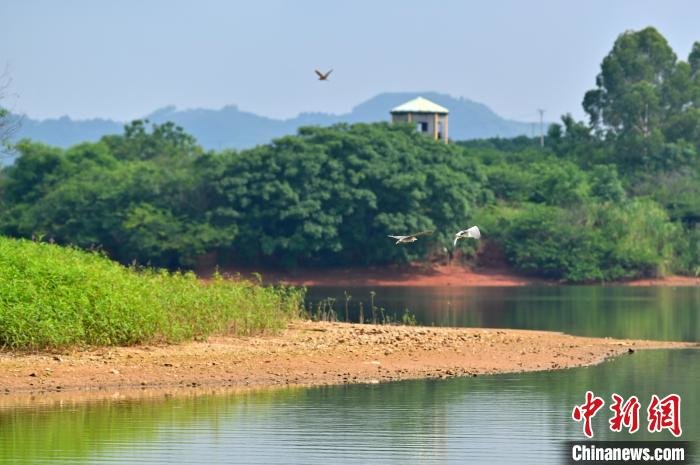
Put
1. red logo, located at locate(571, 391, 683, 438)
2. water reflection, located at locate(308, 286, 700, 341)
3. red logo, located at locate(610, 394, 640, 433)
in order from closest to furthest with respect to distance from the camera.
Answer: red logo, located at locate(571, 391, 683, 438)
red logo, located at locate(610, 394, 640, 433)
water reflection, located at locate(308, 286, 700, 341)

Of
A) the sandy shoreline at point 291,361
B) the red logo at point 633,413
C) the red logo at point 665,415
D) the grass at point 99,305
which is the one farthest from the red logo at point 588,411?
the grass at point 99,305

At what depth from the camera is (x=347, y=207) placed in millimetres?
70375

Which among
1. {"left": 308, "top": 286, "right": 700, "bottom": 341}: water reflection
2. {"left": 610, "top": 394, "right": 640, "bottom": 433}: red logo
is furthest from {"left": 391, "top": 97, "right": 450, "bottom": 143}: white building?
{"left": 610, "top": 394, "right": 640, "bottom": 433}: red logo

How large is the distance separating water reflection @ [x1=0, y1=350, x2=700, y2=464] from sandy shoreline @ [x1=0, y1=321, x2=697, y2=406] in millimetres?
1217

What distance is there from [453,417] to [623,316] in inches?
901

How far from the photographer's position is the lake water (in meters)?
20.1

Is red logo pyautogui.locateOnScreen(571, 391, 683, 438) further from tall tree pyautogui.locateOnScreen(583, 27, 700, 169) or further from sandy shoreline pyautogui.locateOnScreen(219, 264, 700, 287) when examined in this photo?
tall tree pyautogui.locateOnScreen(583, 27, 700, 169)

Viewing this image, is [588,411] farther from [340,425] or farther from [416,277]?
[416,277]

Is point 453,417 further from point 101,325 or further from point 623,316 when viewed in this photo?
point 623,316

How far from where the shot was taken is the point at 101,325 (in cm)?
2761

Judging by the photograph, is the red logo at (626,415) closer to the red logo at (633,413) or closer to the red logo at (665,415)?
the red logo at (633,413)

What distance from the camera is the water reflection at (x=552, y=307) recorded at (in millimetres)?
40531

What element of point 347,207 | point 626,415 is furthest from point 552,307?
point 626,415

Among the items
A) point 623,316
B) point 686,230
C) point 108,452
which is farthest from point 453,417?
point 686,230
